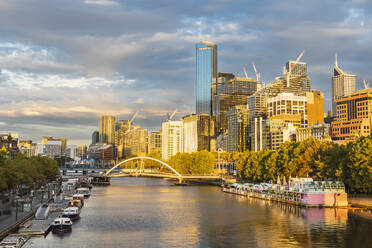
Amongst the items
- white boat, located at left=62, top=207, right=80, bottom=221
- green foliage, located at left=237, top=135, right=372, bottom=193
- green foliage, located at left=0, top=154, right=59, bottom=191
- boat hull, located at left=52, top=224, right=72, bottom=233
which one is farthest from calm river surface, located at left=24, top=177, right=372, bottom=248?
green foliage, located at left=0, top=154, right=59, bottom=191

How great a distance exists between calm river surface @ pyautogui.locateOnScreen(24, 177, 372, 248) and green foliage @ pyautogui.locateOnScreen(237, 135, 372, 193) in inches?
488

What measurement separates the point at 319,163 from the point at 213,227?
50507 mm

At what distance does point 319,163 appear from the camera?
116875 mm

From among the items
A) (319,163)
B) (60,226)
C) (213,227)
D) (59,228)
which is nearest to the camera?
(59,228)

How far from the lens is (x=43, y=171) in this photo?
153m

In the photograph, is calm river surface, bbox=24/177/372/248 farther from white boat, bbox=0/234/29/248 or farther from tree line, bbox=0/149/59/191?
tree line, bbox=0/149/59/191

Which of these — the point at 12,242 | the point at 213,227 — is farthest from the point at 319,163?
the point at 12,242

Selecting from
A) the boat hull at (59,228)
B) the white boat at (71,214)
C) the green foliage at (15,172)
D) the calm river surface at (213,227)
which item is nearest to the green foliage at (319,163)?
the calm river surface at (213,227)

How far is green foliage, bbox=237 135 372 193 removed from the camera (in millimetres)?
98188

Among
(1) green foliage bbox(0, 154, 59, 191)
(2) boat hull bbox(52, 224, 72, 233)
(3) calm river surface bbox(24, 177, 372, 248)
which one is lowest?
(3) calm river surface bbox(24, 177, 372, 248)

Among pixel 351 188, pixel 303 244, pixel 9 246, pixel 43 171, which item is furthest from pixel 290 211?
pixel 43 171

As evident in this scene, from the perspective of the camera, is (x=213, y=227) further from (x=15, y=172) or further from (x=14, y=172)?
(x=15, y=172)

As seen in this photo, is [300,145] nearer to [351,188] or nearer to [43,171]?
[351,188]

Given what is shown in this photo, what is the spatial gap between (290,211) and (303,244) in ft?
111
